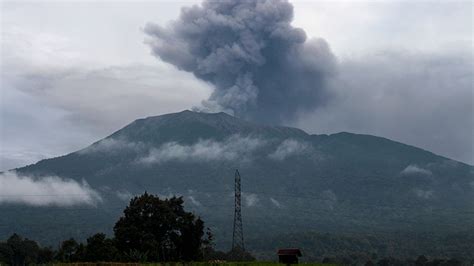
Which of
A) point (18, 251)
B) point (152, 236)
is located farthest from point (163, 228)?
point (18, 251)

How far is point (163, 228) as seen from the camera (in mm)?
64500

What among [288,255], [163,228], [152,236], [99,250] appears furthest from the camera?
[163,228]

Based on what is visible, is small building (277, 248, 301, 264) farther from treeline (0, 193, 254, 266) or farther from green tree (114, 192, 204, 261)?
green tree (114, 192, 204, 261)

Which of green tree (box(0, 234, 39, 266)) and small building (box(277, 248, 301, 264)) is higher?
green tree (box(0, 234, 39, 266))

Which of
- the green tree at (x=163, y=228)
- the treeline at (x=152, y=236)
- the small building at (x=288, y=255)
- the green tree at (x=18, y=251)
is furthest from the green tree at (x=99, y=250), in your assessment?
the green tree at (x=18, y=251)

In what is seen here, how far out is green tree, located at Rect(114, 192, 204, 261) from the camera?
2457 inches

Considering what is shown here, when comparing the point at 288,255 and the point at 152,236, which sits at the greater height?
the point at 152,236

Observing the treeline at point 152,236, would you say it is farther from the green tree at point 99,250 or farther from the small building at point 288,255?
the small building at point 288,255

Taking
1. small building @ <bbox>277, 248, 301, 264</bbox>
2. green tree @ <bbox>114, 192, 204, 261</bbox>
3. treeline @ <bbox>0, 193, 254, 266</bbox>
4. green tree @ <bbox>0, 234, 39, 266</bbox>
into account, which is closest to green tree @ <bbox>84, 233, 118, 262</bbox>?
treeline @ <bbox>0, 193, 254, 266</bbox>

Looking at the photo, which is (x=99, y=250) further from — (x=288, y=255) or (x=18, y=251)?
(x=18, y=251)

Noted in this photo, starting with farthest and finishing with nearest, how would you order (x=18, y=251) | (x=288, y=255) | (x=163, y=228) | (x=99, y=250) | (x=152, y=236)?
(x=18, y=251) < (x=163, y=228) < (x=152, y=236) < (x=99, y=250) < (x=288, y=255)

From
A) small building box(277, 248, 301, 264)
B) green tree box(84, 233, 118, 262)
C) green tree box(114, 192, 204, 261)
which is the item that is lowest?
small building box(277, 248, 301, 264)

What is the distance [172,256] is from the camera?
208 feet

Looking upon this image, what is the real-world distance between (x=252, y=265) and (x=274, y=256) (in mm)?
133835
